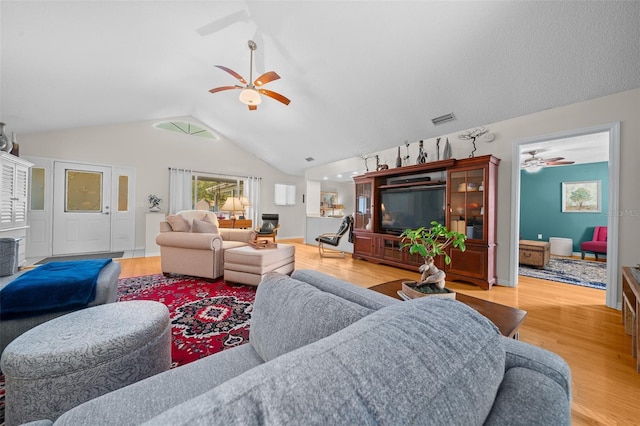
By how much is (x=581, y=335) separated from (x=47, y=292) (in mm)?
4022

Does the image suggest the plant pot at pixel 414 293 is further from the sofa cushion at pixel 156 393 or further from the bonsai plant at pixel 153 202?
the bonsai plant at pixel 153 202

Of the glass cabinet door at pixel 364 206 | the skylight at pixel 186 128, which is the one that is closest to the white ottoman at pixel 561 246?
the glass cabinet door at pixel 364 206

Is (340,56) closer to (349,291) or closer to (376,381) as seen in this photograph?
(349,291)

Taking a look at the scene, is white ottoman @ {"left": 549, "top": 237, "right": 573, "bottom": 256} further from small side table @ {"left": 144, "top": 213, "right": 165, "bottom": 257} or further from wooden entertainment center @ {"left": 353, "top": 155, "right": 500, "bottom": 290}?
small side table @ {"left": 144, "top": 213, "right": 165, "bottom": 257}

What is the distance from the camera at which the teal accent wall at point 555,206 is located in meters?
5.41

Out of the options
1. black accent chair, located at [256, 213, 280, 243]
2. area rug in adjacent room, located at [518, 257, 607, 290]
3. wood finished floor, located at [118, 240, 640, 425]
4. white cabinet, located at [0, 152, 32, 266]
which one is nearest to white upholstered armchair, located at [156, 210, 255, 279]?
wood finished floor, located at [118, 240, 640, 425]

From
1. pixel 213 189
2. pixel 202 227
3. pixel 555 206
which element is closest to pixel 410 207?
pixel 202 227

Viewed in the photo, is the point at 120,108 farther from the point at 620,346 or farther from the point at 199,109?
the point at 620,346

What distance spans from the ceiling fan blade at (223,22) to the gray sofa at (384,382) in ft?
12.0

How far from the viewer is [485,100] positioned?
10.5 feet

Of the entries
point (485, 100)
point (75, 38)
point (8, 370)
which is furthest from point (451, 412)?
point (75, 38)

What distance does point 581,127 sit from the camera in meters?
2.80

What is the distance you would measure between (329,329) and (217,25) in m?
3.88

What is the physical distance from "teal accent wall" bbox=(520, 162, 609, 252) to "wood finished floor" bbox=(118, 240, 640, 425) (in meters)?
3.40
